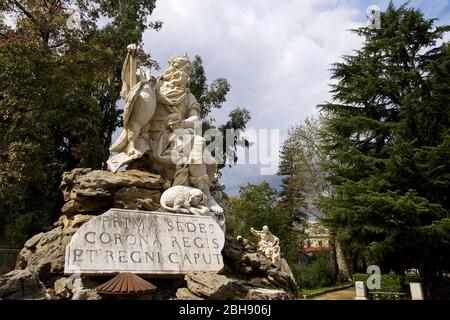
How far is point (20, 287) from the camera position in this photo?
475cm

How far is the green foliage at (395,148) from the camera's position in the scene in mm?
11953

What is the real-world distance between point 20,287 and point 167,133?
3.51 meters

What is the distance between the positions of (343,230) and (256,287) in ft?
28.7

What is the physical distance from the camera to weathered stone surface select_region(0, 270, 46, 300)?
4637 millimetres

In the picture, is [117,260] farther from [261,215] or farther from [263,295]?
[261,215]

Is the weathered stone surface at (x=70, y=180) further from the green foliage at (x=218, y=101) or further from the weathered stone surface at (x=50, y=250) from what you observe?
the green foliage at (x=218, y=101)

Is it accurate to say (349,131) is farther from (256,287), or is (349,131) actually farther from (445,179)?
(256,287)

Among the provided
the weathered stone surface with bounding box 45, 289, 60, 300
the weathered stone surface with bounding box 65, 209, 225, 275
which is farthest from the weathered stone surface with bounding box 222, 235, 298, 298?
the weathered stone surface with bounding box 45, 289, 60, 300

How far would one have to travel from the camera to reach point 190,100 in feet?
25.5

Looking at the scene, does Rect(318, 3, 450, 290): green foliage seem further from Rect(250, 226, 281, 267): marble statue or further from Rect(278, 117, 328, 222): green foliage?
Rect(278, 117, 328, 222): green foliage

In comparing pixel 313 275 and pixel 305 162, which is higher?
pixel 305 162

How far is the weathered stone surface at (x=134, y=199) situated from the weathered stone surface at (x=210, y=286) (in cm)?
134

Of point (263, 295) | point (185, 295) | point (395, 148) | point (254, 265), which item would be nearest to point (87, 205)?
point (185, 295)
